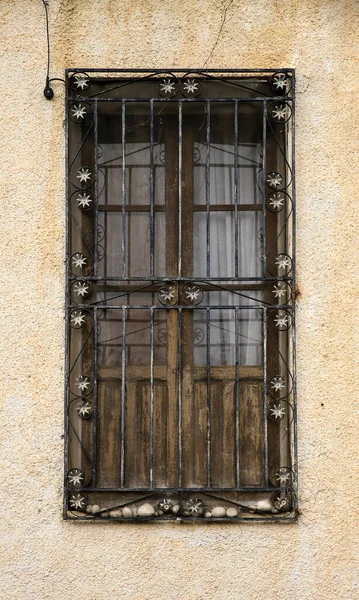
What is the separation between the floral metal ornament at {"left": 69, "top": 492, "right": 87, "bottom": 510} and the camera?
3.25 meters

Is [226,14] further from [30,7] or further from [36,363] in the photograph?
[36,363]

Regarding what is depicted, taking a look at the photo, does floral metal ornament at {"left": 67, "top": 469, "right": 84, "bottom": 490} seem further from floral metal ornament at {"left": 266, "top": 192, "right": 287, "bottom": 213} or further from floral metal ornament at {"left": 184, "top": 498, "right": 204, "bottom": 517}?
floral metal ornament at {"left": 266, "top": 192, "right": 287, "bottom": 213}

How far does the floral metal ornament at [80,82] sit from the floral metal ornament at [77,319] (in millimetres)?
1125

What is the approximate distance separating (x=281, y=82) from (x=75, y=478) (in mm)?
2206

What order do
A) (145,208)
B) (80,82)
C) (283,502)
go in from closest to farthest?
(283,502)
(80,82)
(145,208)

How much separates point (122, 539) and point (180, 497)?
13.5 inches

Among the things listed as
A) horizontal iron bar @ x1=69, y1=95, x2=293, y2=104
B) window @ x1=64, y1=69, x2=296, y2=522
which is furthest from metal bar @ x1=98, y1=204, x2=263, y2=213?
horizontal iron bar @ x1=69, y1=95, x2=293, y2=104

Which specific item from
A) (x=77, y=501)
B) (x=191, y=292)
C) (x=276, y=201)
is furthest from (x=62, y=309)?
(x=276, y=201)

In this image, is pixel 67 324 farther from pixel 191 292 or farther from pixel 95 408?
pixel 191 292

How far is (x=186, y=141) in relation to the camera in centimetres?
348

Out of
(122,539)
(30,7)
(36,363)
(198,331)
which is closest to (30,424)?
(36,363)

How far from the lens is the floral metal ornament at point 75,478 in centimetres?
326

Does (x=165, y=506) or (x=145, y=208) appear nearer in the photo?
(x=165, y=506)

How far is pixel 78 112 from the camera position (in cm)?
336
